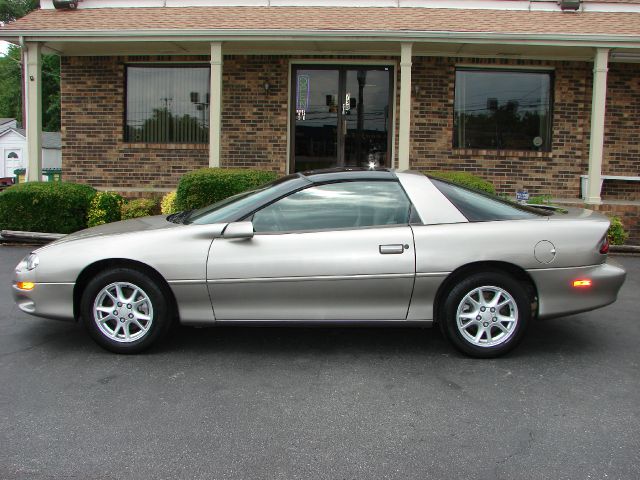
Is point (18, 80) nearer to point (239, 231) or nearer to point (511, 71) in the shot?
point (511, 71)

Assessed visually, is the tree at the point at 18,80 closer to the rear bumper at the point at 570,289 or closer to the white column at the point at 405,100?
the white column at the point at 405,100

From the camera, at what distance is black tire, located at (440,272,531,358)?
4578 millimetres

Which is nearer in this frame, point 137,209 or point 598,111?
point 598,111

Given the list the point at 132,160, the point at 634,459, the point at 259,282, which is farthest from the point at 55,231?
the point at 634,459

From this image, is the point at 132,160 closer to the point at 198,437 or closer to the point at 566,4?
the point at 566,4

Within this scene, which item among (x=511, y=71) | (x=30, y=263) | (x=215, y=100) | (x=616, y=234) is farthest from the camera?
(x=511, y=71)

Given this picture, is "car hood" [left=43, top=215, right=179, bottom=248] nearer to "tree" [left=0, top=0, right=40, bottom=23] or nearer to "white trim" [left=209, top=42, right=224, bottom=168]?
"white trim" [left=209, top=42, right=224, bottom=168]

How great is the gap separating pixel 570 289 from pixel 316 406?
2.12 metres

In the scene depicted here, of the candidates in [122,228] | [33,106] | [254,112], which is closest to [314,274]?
[122,228]

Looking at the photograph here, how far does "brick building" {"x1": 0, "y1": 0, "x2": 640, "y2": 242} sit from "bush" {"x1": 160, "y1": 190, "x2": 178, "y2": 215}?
1.08 metres

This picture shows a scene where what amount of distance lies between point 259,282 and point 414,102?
8.32 metres

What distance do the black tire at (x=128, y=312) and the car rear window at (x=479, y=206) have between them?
89.1 inches

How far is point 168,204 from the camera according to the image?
10.2 m

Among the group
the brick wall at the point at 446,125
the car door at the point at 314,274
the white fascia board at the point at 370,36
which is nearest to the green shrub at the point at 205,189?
the white fascia board at the point at 370,36
